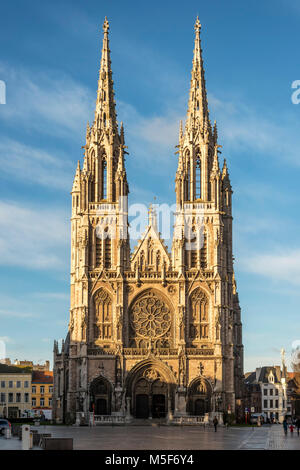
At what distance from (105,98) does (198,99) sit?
10.4 m

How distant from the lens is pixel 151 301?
79.8m

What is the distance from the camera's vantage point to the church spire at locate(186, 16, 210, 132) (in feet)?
282

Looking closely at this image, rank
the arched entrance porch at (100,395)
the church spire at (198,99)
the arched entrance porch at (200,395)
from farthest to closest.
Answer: the church spire at (198,99) < the arched entrance porch at (100,395) < the arched entrance porch at (200,395)

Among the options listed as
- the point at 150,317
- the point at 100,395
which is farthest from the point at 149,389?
the point at 150,317

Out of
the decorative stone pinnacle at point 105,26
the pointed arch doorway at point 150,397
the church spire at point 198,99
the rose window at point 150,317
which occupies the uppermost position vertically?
the decorative stone pinnacle at point 105,26

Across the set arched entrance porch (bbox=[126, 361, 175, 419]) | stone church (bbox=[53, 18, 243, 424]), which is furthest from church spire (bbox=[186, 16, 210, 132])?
arched entrance porch (bbox=[126, 361, 175, 419])

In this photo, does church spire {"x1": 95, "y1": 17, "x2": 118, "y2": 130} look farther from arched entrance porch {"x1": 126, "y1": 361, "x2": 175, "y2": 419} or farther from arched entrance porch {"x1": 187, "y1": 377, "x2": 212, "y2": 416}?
arched entrance porch {"x1": 187, "y1": 377, "x2": 212, "y2": 416}

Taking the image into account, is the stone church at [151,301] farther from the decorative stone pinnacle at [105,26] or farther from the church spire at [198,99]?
the decorative stone pinnacle at [105,26]

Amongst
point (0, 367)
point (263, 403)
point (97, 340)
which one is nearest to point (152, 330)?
point (97, 340)

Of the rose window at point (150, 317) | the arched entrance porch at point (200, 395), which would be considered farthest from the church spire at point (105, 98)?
the arched entrance porch at point (200, 395)

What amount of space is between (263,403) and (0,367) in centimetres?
4706

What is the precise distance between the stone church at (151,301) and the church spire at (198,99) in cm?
53

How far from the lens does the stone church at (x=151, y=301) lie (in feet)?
253
